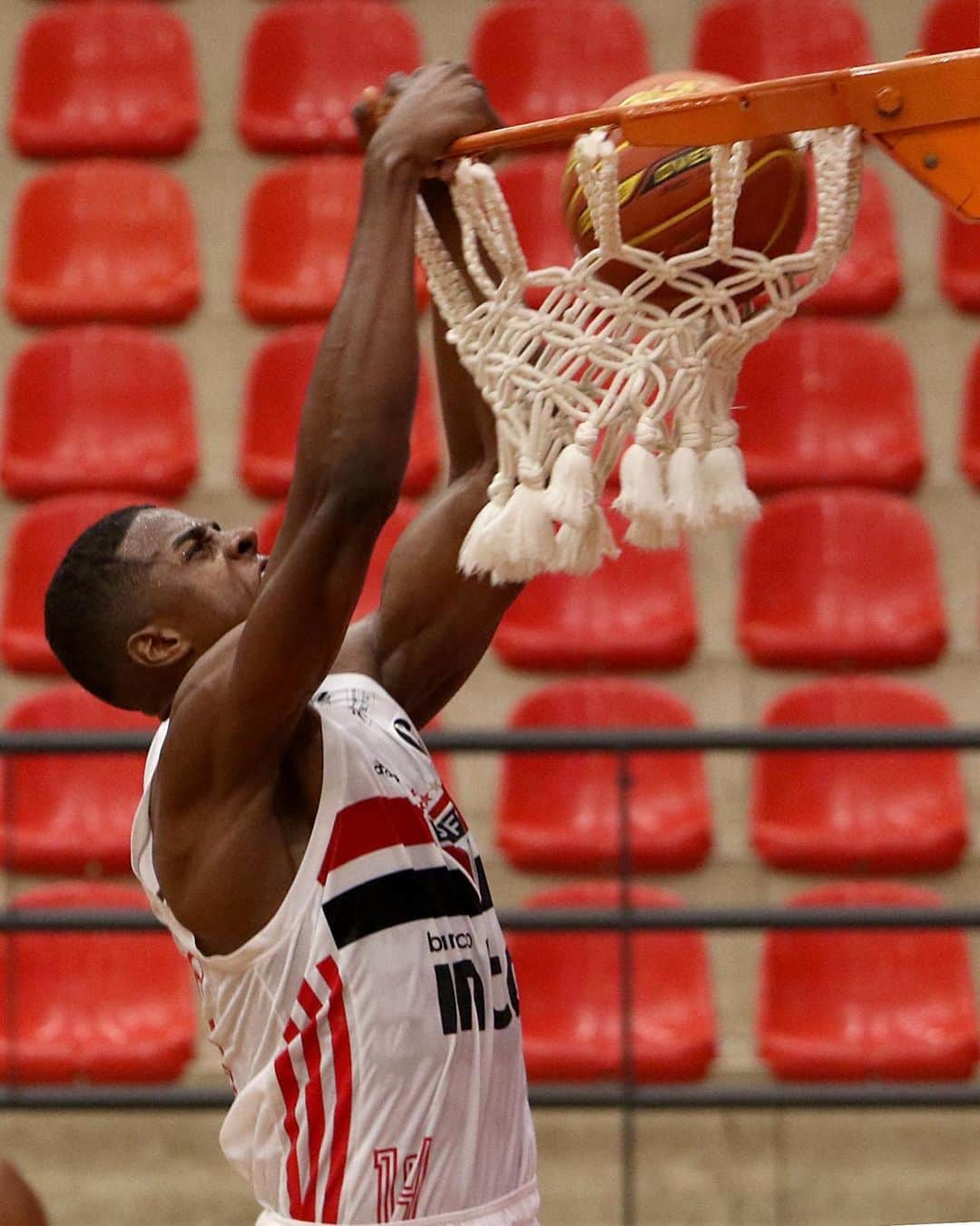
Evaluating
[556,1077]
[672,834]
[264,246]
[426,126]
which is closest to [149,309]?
[264,246]

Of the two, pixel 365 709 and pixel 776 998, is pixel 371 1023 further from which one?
pixel 776 998

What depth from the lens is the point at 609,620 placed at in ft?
16.8

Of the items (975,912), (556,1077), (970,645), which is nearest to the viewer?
(975,912)

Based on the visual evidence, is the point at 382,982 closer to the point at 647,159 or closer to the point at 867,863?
the point at 647,159

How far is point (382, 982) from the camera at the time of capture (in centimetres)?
232

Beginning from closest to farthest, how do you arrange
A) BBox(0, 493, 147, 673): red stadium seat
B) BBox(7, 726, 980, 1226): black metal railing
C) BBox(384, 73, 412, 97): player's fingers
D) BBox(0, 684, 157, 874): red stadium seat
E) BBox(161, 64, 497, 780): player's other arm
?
1. BBox(161, 64, 497, 780): player's other arm
2. BBox(384, 73, 412, 97): player's fingers
3. BBox(7, 726, 980, 1226): black metal railing
4. BBox(0, 684, 157, 874): red stadium seat
5. BBox(0, 493, 147, 673): red stadium seat

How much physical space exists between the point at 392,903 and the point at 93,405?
359 centimetres

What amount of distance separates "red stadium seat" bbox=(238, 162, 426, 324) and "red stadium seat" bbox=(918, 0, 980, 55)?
189 centimetres

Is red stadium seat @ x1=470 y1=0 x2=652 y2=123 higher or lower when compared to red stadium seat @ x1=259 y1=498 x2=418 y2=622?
higher

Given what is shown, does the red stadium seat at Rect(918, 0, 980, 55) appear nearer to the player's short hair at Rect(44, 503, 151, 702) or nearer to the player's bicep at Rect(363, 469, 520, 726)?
the player's bicep at Rect(363, 469, 520, 726)

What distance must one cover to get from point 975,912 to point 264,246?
3.16m

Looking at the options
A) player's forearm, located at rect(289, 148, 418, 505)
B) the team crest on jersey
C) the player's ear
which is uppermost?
player's forearm, located at rect(289, 148, 418, 505)

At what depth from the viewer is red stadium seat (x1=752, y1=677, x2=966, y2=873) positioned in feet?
15.7

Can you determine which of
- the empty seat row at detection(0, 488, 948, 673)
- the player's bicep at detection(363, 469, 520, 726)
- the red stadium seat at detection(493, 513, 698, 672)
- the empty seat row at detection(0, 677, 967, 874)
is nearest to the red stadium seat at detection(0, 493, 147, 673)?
the empty seat row at detection(0, 488, 948, 673)
